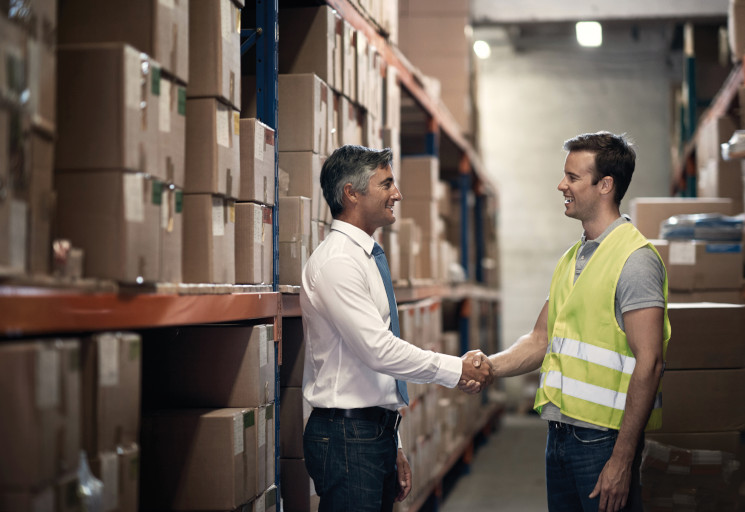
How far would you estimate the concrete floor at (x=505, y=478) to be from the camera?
6.94m

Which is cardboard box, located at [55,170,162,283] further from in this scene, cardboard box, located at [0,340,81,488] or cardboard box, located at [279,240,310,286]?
cardboard box, located at [279,240,310,286]

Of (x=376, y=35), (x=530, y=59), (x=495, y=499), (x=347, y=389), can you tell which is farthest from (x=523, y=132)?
(x=347, y=389)

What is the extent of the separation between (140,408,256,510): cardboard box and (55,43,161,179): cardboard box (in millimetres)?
972

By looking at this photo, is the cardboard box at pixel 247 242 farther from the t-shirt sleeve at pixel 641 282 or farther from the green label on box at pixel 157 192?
the t-shirt sleeve at pixel 641 282

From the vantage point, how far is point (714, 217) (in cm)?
523

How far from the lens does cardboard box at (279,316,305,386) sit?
377 centimetres

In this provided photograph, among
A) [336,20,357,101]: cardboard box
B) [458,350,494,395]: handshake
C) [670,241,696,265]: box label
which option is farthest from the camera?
[670,241,696,265]: box label

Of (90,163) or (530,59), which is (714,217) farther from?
(530,59)

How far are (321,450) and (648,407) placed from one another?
113 centimetres

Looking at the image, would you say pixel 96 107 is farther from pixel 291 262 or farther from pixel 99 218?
pixel 291 262

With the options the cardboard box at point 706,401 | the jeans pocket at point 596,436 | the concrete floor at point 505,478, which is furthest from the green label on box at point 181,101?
the concrete floor at point 505,478

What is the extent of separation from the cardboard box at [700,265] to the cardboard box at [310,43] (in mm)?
2463

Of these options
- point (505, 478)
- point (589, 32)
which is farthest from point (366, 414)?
point (589, 32)

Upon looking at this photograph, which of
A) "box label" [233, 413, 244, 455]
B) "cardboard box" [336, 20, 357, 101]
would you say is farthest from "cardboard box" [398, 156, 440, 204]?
"box label" [233, 413, 244, 455]
